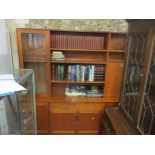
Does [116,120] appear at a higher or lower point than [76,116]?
higher

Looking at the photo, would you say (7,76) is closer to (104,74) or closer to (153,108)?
(153,108)

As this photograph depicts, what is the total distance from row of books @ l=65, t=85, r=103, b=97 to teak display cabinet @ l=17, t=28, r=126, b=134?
29mm

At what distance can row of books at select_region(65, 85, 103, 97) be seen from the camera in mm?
2576

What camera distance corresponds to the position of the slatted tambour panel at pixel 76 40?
2.32 m

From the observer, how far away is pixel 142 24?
4.20 feet

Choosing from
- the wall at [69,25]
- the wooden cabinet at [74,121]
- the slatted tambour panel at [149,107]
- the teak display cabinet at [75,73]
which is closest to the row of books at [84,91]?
the teak display cabinet at [75,73]

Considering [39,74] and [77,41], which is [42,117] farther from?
[77,41]

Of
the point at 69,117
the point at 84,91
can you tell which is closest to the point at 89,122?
the point at 69,117

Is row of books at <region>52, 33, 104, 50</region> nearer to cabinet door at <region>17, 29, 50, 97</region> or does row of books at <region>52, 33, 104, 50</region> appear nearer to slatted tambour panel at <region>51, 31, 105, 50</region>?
slatted tambour panel at <region>51, 31, 105, 50</region>

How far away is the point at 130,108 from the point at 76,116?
115cm

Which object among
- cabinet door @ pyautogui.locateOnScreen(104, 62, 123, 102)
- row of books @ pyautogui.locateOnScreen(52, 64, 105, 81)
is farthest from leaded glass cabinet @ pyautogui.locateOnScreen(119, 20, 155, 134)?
row of books @ pyautogui.locateOnScreen(52, 64, 105, 81)
